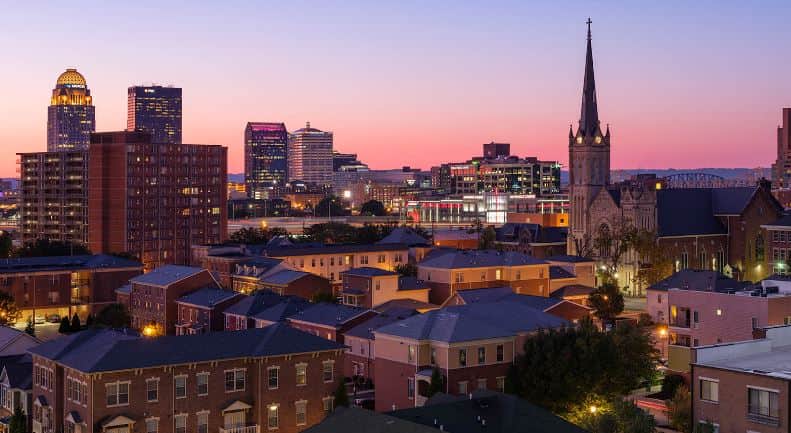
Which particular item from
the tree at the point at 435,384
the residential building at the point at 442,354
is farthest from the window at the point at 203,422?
the tree at the point at 435,384

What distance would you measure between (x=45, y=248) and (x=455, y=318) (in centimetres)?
→ 9697

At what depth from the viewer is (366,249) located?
123688 millimetres

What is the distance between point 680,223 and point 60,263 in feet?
234

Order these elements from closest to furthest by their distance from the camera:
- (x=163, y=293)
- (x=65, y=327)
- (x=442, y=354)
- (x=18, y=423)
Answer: (x=18, y=423), (x=442, y=354), (x=65, y=327), (x=163, y=293)

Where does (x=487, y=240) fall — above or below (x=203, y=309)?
above

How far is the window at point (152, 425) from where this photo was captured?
51.5 m

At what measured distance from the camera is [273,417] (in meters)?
54.8

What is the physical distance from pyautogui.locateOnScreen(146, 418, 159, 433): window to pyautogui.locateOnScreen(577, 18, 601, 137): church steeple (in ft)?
322

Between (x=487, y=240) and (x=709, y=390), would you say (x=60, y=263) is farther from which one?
(x=709, y=390)

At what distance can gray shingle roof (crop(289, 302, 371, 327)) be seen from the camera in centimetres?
7562

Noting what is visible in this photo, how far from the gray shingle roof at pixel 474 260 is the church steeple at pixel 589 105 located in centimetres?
3749

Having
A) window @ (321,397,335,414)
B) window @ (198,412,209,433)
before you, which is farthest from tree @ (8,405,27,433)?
window @ (321,397,335,414)

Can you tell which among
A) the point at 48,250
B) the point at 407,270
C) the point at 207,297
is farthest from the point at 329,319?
the point at 48,250

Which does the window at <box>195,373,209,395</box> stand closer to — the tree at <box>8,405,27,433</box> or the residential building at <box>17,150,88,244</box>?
the tree at <box>8,405,27,433</box>
